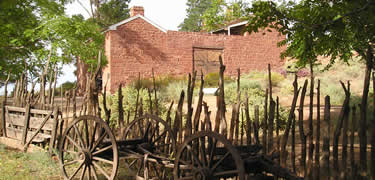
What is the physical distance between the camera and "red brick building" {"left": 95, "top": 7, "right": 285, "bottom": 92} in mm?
14547

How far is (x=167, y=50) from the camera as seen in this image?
51.1 ft

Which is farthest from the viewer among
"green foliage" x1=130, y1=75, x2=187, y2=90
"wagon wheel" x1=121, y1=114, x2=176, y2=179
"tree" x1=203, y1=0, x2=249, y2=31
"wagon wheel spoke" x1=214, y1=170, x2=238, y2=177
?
"tree" x1=203, y1=0, x2=249, y2=31

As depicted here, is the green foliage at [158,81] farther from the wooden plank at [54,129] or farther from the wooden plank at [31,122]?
the wooden plank at [54,129]

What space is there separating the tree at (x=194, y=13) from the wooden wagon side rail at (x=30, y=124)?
3393cm

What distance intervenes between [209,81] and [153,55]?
2965mm

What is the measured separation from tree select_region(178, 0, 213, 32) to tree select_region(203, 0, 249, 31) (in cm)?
1773

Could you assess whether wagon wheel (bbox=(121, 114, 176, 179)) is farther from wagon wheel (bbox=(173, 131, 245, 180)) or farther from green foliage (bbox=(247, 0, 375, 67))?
green foliage (bbox=(247, 0, 375, 67))

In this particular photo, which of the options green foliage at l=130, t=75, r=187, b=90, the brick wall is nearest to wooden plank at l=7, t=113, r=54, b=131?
green foliage at l=130, t=75, r=187, b=90

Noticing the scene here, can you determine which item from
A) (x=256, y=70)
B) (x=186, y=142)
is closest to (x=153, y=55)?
(x=256, y=70)

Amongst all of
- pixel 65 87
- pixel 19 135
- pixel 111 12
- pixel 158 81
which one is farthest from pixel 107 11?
pixel 19 135

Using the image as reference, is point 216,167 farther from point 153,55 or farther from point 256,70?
point 256,70

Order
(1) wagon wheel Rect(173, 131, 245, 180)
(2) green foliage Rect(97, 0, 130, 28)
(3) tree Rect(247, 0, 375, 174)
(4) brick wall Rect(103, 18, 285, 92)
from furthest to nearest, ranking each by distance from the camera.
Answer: (2) green foliage Rect(97, 0, 130, 28), (4) brick wall Rect(103, 18, 285, 92), (3) tree Rect(247, 0, 375, 174), (1) wagon wheel Rect(173, 131, 245, 180)

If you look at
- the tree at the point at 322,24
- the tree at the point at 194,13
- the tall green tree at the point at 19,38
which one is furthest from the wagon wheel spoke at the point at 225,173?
the tree at the point at 194,13

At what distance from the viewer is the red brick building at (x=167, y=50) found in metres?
14.5
